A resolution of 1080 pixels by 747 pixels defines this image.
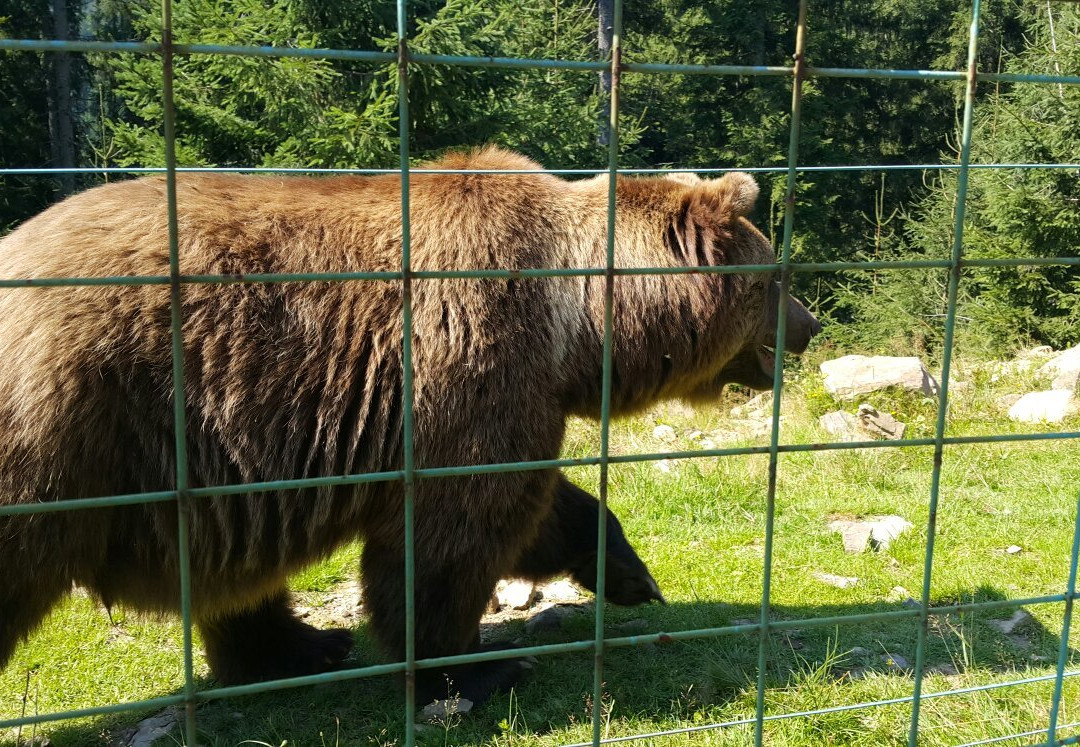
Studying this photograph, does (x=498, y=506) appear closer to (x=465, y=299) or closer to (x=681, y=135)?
(x=465, y=299)

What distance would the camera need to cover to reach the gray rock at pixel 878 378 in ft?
29.3

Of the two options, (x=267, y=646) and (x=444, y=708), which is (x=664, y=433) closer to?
(x=267, y=646)

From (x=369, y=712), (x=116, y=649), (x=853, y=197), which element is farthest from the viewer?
(x=853, y=197)

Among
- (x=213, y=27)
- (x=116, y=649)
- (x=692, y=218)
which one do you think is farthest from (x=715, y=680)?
(x=213, y=27)

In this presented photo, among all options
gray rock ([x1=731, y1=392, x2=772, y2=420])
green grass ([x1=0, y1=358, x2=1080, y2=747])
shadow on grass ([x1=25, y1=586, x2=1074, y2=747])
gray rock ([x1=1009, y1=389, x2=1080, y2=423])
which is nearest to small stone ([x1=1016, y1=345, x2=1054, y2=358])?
gray rock ([x1=1009, y1=389, x2=1080, y2=423])

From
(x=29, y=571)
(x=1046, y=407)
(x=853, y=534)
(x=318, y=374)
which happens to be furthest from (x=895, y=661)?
(x=1046, y=407)

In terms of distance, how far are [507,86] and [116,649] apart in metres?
8.99

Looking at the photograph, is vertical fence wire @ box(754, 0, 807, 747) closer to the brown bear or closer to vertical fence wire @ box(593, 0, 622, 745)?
vertical fence wire @ box(593, 0, 622, 745)

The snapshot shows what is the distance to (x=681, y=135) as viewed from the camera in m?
22.8

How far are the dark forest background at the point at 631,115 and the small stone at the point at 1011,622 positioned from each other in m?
5.83

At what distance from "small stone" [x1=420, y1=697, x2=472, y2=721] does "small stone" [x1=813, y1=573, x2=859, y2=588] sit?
2175 millimetres

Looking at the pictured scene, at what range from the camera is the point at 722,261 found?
14.2 feet

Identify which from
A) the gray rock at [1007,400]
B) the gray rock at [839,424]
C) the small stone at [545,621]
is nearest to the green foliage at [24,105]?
the gray rock at [839,424]

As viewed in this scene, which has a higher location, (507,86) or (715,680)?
(507,86)
